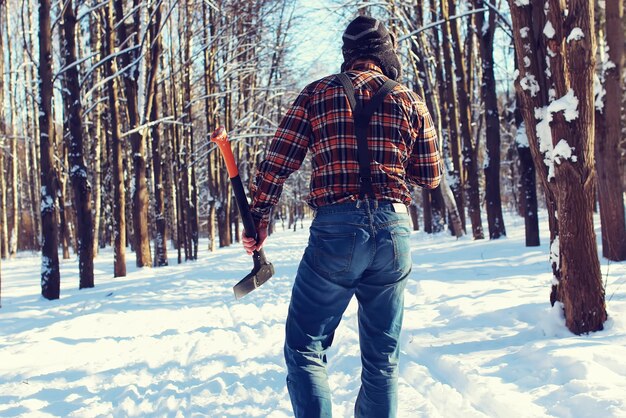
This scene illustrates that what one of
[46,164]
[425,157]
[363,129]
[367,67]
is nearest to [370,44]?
[367,67]

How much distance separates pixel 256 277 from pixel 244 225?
1.09 feet

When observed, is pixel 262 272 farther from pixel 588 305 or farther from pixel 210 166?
pixel 210 166

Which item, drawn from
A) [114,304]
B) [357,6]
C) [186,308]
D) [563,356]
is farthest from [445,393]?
[357,6]

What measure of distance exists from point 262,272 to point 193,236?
55.8 feet

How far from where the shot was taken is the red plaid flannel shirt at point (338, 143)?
2.22 metres

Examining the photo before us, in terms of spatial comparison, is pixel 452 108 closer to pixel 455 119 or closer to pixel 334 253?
pixel 455 119

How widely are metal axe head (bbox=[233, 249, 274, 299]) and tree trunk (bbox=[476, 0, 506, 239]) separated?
35.5ft

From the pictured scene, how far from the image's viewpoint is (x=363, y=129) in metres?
2.21

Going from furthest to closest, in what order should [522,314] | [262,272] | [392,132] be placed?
[522,314], [262,272], [392,132]

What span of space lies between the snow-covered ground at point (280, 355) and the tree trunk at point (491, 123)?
14.0 feet

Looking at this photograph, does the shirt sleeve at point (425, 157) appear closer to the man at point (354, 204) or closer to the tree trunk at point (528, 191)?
the man at point (354, 204)

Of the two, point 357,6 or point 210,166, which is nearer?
point 357,6

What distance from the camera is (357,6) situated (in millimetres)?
15133

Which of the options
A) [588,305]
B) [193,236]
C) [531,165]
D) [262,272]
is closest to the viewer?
[262,272]
